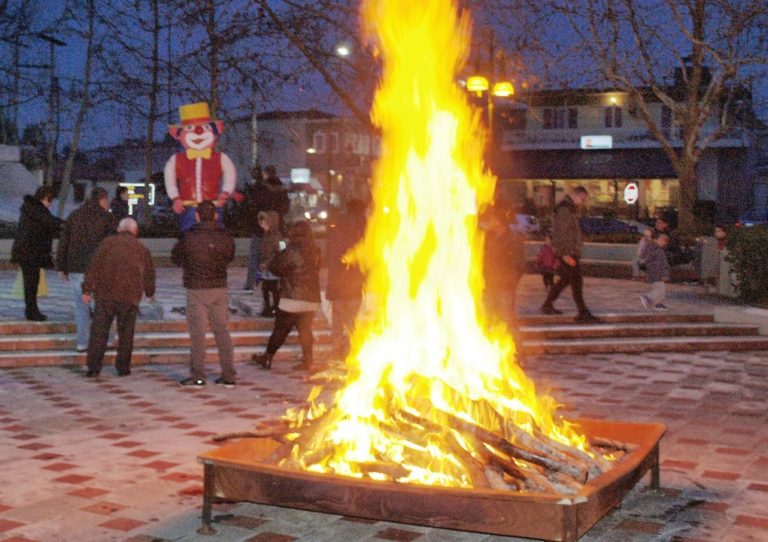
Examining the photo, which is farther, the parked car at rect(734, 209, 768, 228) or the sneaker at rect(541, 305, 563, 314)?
the parked car at rect(734, 209, 768, 228)

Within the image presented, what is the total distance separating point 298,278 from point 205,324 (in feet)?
4.22

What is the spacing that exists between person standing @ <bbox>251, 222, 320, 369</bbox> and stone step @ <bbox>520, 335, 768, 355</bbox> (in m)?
3.72

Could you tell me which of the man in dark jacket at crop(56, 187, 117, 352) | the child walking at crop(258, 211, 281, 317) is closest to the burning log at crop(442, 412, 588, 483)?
the man in dark jacket at crop(56, 187, 117, 352)

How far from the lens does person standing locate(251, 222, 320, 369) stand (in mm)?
11289

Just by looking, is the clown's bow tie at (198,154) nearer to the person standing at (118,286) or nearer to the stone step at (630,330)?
the person standing at (118,286)

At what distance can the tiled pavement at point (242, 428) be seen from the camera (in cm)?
565

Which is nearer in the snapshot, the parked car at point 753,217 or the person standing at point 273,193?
the person standing at point 273,193

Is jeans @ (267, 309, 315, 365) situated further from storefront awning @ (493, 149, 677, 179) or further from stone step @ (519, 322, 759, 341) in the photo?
storefront awning @ (493, 149, 677, 179)

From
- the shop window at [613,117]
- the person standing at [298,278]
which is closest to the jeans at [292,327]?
the person standing at [298,278]

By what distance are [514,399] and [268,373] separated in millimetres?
5884

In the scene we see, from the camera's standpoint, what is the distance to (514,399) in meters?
6.37

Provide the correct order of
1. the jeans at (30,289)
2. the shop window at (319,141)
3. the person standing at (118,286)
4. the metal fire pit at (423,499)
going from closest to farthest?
the metal fire pit at (423,499) → the person standing at (118,286) → the jeans at (30,289) → the shop window at (319,141)

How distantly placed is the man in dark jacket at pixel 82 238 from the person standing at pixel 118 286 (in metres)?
0.61

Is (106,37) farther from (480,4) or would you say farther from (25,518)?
(25,518)
